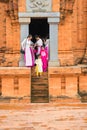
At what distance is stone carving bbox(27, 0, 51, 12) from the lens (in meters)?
19.4

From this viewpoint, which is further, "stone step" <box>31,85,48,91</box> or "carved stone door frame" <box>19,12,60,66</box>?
"carved stone door frame" <box>19,12,60,66</box>

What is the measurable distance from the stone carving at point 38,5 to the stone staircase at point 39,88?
245cm

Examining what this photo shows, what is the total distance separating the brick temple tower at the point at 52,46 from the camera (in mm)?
18828

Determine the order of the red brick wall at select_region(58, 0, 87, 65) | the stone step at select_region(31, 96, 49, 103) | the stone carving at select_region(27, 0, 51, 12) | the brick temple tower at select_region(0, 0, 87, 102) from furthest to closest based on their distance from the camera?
1. the red brick wall at select_region(58, 0, 87, 65)
2. the stone carving at select_region(27, 0, 51, 12)
3. the brick temple tower at select_region(0, 0, 87, 102)
4. the stone step at select_region(31, 96, 49, 103)

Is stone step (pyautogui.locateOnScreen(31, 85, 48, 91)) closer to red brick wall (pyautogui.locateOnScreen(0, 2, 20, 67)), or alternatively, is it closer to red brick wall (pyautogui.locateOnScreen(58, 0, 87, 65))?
red brick wall (pyautogui.locateOnScreen(58, 0, 87, 65))

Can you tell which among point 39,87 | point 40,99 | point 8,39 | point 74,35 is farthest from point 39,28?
point 40,99

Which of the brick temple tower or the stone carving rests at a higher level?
the stone carving

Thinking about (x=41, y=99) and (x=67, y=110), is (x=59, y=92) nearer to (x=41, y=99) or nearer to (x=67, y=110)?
(x=41, y=99)

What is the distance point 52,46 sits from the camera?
64.4 ft

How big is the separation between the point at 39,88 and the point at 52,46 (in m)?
1.94

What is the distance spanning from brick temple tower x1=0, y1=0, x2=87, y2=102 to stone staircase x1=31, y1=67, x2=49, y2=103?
0.06m

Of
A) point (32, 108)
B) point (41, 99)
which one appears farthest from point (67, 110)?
point (41, 99)

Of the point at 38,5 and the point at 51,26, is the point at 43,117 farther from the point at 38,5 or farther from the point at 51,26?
the point at 38,5

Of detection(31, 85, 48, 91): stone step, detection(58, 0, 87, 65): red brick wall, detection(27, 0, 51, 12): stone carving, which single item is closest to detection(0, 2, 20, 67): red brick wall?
detection(27, 0, 51, 12): stone carving
